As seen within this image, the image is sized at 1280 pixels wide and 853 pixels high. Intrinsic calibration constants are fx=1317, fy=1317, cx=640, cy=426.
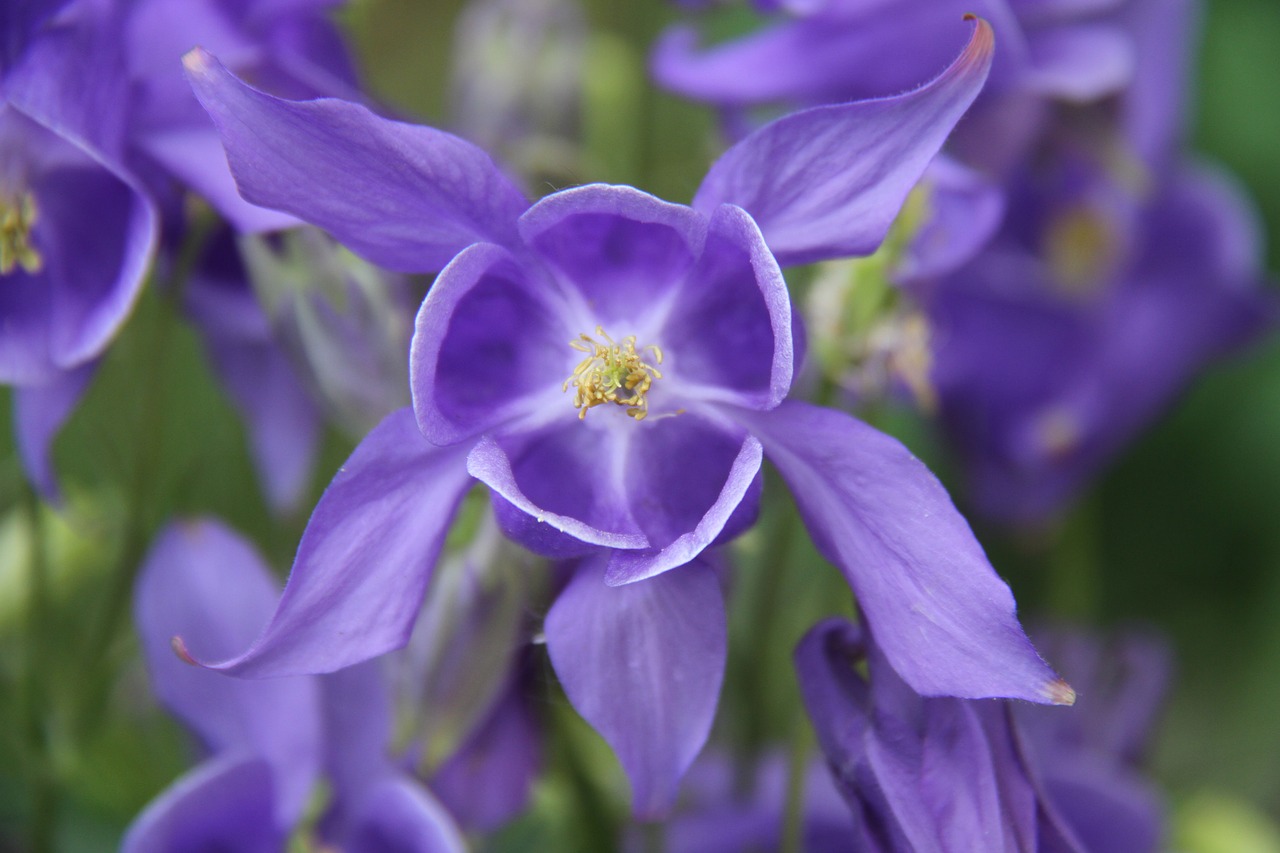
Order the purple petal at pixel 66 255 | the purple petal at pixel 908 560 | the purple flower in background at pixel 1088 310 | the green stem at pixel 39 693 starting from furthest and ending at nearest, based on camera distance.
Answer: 1. the purple flower in background at pixel 1088 310
2. the green stem at pixel 39 693
3. the purple petal at pixel 66 255
4. the purple petal at pixel 908 560

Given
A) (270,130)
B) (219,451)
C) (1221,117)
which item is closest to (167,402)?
(219,451)

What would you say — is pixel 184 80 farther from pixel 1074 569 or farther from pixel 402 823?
pixel 1074 569

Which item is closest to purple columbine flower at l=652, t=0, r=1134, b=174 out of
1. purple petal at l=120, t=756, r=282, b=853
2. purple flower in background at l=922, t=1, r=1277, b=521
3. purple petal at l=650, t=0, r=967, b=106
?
Answer: purple petal at l=650, t=0, r=967, b=106

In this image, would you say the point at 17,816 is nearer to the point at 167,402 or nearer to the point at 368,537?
the point at 167,402

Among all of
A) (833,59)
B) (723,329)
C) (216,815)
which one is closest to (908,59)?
(833,59)

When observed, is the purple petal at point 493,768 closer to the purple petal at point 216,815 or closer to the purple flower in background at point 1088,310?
the purple petal at point 216,815

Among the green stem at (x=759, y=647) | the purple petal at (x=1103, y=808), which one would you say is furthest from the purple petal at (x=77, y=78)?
the purple petal at (x=1103, y=808)
